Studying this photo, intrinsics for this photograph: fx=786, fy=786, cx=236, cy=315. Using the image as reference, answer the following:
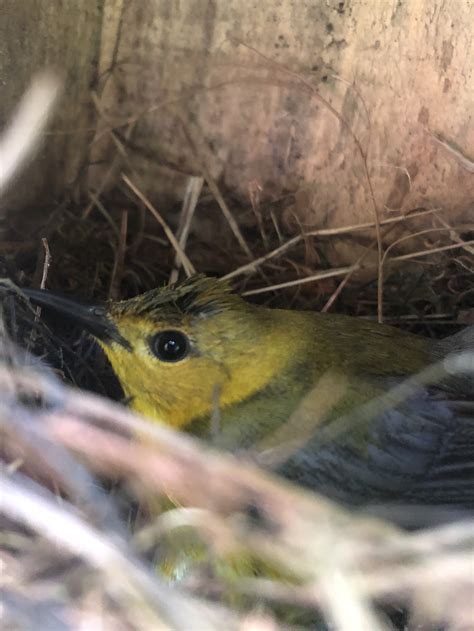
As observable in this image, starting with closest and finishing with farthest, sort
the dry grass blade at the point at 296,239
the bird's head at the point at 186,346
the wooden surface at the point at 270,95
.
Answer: the bird's head at the point at 186,346, the wooden surface at the point at 270,95, the dry grass blade at the point at 296,239

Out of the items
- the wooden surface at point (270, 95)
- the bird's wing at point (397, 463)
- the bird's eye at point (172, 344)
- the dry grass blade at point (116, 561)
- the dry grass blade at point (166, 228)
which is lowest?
the dry grass blade at point (116, 561)

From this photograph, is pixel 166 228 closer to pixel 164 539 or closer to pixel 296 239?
pixel 296 239

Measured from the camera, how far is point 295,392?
167cm

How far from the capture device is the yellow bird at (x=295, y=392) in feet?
5.11

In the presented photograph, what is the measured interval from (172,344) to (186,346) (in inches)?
1.2

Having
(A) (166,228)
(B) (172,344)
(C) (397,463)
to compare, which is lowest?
(C) (397,463)

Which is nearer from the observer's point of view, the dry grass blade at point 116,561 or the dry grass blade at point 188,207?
the dry grass blade at point 116,561

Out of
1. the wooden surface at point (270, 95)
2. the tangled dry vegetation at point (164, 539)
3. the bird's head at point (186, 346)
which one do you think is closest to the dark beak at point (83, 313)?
the bird's head at point (186, 346)

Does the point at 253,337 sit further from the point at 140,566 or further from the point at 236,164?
the point at 140,566

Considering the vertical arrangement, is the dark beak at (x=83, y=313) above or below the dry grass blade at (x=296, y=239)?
below

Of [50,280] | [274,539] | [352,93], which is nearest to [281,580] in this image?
[274,539]

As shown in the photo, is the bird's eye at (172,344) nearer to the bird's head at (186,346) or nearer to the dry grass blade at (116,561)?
the bird's head at (186,346)

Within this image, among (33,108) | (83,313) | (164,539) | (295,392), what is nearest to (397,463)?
(295,392)

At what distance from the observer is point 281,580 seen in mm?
1407
